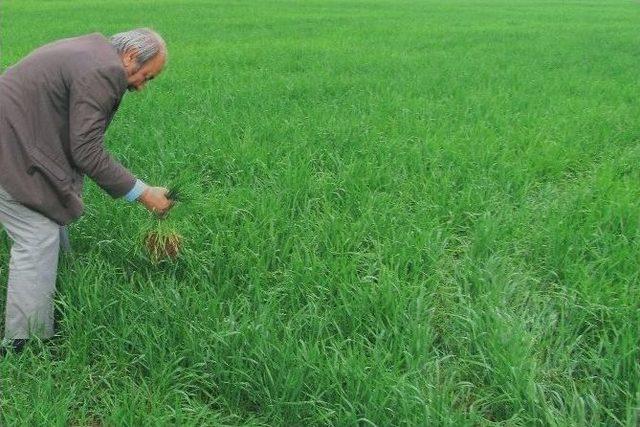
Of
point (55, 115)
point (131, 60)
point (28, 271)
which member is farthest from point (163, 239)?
point (131, 60)

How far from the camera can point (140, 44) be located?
2.31 m

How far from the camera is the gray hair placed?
7.57 ft

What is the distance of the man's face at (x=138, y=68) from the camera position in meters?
2.33

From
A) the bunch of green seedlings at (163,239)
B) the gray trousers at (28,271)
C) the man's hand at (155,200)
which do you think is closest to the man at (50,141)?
the gray trousers at (28,271)

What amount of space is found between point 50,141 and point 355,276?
1.34m

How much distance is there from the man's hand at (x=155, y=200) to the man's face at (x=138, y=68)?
1.41 feet

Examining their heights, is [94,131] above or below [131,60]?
below

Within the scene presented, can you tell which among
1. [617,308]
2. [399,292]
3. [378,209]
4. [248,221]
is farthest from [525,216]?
[248,221]

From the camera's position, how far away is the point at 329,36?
40.8 feet

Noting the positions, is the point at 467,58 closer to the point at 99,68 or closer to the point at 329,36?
the point at 329,36

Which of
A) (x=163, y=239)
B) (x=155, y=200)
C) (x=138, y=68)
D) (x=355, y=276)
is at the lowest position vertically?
(x=355, y=276)

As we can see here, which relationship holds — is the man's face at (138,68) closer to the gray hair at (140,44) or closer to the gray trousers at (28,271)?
the gray hair at (140,44)

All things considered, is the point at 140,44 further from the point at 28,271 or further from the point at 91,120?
the point at 28,271

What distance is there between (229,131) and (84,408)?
287 cm
